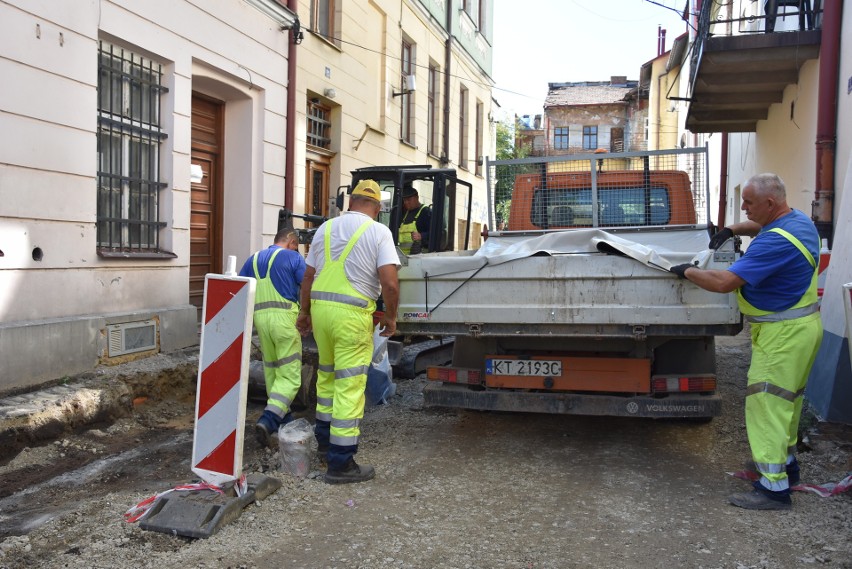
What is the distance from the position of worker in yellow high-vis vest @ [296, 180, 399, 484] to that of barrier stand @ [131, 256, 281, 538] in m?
0.68

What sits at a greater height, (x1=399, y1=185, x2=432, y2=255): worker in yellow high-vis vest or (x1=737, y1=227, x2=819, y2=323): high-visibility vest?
(x1=399, y1=185, x2=432, y2=255): worker in yellow high-vis vest

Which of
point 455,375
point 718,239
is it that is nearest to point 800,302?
point 718,239

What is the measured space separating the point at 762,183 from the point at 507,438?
259 cm

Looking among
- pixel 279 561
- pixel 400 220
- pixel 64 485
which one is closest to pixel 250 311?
pixel 279 561

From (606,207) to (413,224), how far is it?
2.49 metres

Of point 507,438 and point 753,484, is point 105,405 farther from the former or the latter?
point 753,484

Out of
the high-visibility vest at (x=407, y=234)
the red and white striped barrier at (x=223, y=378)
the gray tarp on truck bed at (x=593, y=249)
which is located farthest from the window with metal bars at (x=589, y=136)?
the red and white striped barrier at (x=223, y=378)

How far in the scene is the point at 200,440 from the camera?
383 cm

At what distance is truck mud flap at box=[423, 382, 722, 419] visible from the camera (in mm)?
4746

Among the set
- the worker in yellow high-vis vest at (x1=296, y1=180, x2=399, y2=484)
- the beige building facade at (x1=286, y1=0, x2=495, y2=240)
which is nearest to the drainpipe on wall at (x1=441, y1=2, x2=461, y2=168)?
the beige building facade at (x1=286, y1=0, x2=495, y2=240)

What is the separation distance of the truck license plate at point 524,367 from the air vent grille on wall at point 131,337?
3.95 m

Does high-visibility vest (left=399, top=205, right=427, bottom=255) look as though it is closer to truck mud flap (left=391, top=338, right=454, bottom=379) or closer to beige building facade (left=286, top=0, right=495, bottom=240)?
truck mud flap (left=391, top=338, right=454, bottom=379)

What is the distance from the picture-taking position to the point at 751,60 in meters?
9.12

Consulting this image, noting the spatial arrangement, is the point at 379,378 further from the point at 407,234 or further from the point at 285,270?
the point at 407,234
